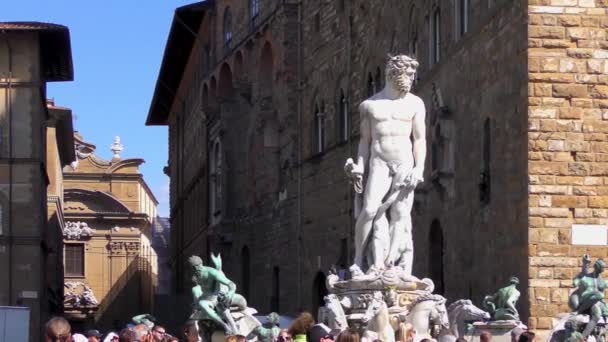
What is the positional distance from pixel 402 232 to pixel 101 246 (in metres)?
72.7

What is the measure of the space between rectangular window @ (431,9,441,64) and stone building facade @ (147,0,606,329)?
0.04 metres

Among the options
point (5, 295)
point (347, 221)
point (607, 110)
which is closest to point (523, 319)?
point (607, 110)

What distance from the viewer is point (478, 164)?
96.5 feet

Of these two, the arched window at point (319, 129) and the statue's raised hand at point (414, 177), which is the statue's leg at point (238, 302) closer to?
the statue's raised hand at point (414, 177)

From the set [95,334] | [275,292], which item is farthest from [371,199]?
[275,292]

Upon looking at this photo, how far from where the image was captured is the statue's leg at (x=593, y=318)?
2083 centimetres

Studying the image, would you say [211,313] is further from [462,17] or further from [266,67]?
[266,67]

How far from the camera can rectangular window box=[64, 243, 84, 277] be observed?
93.2 m

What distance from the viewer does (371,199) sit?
21859 millimetres

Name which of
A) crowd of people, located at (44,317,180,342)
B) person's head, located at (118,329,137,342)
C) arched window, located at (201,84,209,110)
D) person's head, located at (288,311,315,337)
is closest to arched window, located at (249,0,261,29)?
arched window, located at (201,84,209,110)

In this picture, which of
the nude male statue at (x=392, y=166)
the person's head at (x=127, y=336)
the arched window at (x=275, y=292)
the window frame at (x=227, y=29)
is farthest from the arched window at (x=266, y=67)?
the person's head at (x=127, y=336)

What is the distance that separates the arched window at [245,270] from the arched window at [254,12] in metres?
6.64

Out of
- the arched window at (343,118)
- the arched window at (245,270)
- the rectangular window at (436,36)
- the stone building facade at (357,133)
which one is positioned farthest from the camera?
the arched window at (245,270)

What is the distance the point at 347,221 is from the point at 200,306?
68.3ft
